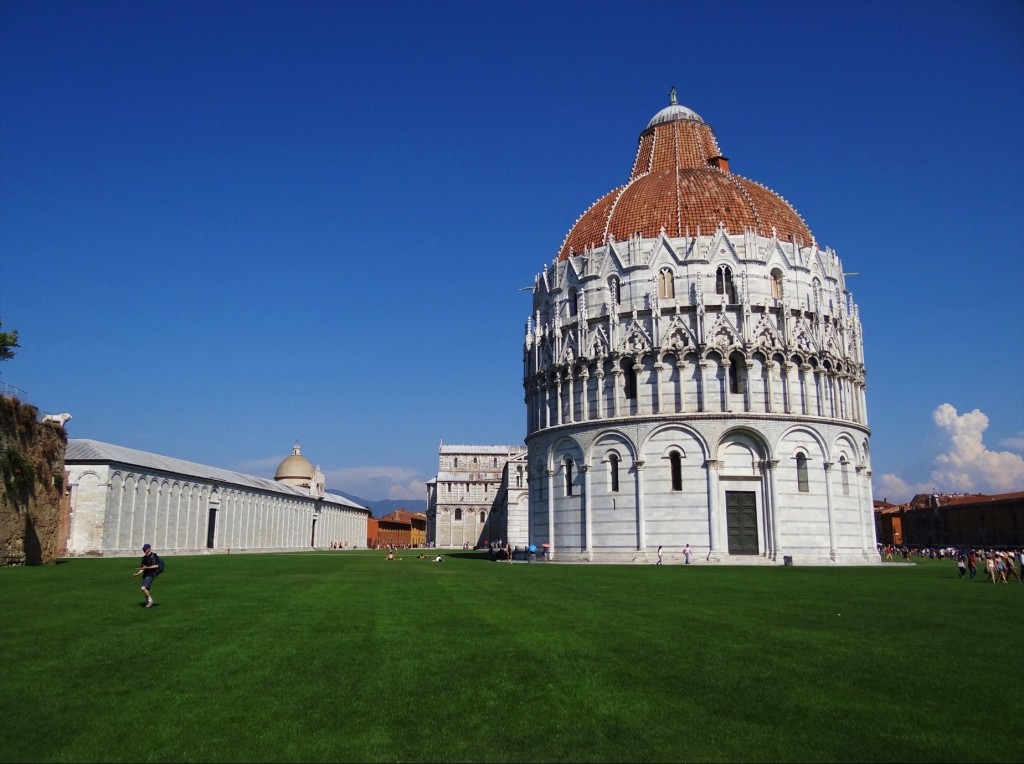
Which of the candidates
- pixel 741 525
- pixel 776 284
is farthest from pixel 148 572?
pixel 776 284

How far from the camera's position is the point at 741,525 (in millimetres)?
48312

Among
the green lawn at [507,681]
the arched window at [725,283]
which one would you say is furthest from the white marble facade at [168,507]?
the arched window at [725,283]

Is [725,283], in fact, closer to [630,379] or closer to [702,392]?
[702,392]

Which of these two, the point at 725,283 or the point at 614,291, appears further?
the point at 614,291

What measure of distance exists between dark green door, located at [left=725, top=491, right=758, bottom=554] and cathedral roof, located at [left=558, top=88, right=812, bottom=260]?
706 inches

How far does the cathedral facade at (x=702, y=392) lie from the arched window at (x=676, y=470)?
0.31 ft

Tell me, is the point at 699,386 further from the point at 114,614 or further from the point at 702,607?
the point at 114,614

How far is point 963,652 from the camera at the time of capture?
47.9 feet

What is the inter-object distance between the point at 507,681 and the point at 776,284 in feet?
148

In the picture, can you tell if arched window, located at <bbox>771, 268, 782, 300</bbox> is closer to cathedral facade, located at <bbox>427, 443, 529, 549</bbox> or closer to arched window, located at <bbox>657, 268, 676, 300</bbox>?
arched window, located at <bbox>657, 268, 676, 300</bbox>

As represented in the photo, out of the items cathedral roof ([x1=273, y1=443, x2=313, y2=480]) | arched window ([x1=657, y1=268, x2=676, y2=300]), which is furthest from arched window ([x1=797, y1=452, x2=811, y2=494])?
cathedral roof ([x1=273, y1=443, x2=313, y2=480])

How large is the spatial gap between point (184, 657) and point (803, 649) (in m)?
11.0

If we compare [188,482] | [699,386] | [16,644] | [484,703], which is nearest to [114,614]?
[16,644]

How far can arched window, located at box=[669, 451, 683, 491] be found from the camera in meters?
48.7
